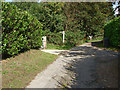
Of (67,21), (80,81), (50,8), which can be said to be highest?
(50,8)

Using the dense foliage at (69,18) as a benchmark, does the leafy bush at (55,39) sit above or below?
below

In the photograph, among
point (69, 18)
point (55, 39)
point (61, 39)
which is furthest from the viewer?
point (69, 18)

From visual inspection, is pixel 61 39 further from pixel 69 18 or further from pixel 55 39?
pixel 69 18

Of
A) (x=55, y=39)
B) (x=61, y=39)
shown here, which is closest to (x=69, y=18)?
(x=61, y=39)

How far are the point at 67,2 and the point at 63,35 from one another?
6.06 m

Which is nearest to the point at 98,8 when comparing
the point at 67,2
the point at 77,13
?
the point at 77,13

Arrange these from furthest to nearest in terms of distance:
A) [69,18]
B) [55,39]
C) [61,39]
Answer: [69,18], [61,39], [55,39]

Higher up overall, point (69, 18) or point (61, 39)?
point (69, 18)

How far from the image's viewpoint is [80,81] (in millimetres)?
4633

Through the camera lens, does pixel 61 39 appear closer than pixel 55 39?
No

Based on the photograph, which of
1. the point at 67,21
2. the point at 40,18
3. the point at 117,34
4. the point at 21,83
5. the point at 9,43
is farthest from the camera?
the point at 67,21

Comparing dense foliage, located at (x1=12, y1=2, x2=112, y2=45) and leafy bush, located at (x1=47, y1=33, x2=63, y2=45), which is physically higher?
dense foliage, located at (x1=12, y1=2, x2=112, y2=45)

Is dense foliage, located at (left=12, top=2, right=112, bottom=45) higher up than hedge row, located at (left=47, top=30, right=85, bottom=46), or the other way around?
dense foliage, located at (left=12, top=2, right=112, bottom=45)

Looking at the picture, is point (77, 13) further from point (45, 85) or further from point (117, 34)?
point (45, 85)
